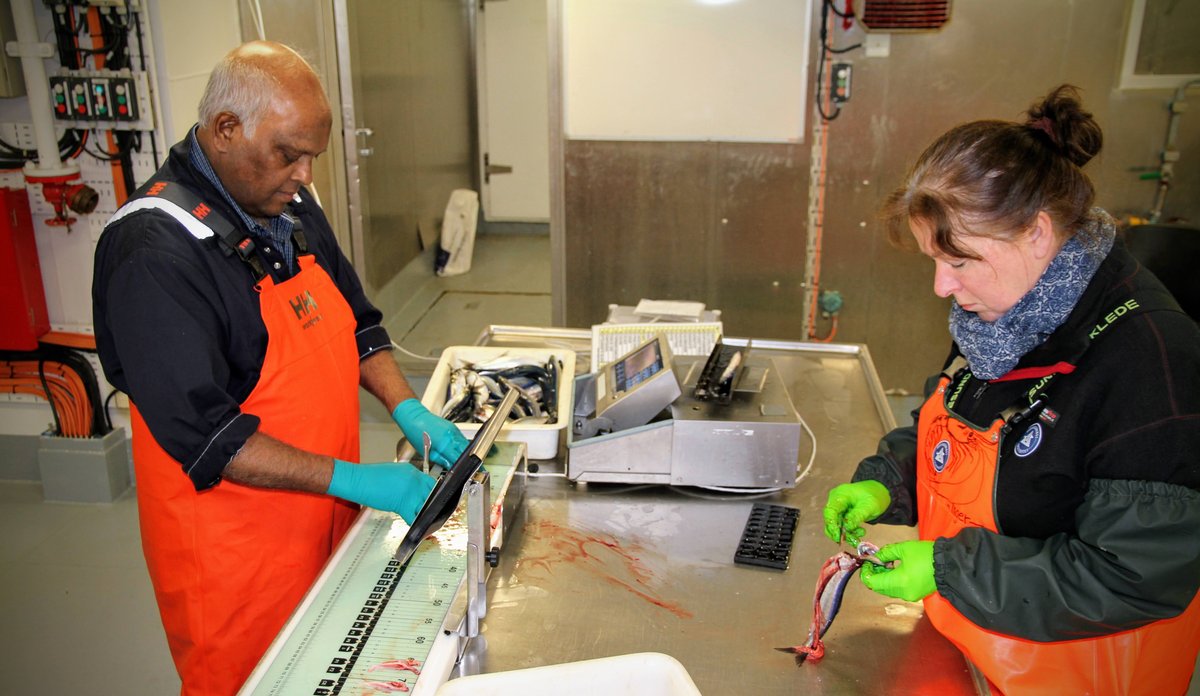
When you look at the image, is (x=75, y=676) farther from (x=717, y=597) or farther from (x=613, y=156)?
(x=613, y=156)

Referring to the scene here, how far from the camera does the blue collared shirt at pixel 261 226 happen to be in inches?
61.4

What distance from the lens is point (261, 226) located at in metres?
1.63

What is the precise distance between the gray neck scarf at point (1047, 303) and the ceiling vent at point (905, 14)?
2.51 meters

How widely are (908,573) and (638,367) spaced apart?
2.64 ft

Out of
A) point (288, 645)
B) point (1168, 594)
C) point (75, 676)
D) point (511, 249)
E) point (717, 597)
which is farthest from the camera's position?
point (511, 249)

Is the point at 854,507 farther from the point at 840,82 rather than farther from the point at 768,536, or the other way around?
the point at 840,82

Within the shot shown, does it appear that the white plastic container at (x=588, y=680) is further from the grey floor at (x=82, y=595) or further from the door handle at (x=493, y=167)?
the door handle at (x=493, y=167)

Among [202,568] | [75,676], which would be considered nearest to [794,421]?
[202,568]

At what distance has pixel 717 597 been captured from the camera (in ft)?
5.01

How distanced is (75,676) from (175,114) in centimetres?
179

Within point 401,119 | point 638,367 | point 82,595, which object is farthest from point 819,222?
point 82,595

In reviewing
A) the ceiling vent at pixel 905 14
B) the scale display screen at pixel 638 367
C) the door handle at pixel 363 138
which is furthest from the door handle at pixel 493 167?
the scale display screen at pixel 638 367

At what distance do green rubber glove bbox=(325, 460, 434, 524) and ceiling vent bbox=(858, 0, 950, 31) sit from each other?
9.09 ft

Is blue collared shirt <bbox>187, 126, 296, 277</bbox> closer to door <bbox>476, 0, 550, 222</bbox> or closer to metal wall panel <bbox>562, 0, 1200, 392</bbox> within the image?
metal wall panel <bbox>562, 0, 1200, 392</bbox>
